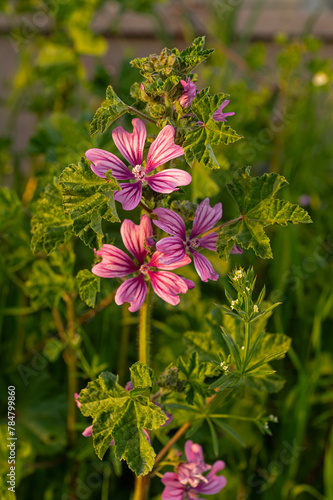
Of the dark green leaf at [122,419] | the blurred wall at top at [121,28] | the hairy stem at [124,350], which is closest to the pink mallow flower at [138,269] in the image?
the dark green leaf at [122,419]

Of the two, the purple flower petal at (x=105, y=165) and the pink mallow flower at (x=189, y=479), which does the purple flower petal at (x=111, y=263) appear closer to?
the purple flower petal at (x=105, y=165)

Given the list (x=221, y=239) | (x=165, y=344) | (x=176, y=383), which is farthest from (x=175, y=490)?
(x=165, y=344)

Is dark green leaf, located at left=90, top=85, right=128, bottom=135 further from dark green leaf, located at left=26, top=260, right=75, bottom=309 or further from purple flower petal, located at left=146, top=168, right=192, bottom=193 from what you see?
dark green leaf, located at left=26, top=260, right=75, bottom=309

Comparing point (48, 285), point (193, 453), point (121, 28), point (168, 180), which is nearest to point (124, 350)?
point (48, 285)

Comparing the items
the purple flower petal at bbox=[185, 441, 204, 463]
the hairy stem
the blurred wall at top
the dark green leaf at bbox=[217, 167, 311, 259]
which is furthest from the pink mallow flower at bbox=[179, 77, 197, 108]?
the blurred wall at top

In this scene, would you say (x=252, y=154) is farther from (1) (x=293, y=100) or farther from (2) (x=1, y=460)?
(2) (x=1, y=460)

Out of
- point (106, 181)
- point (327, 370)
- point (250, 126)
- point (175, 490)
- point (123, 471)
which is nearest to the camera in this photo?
point (106, 181)
